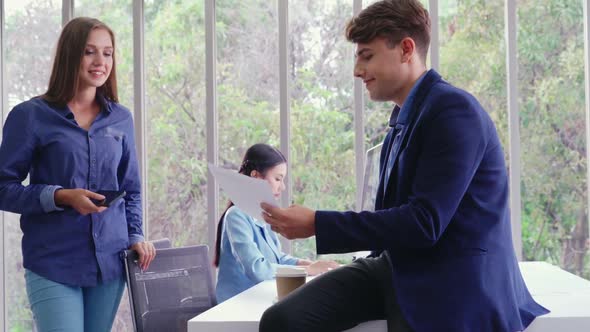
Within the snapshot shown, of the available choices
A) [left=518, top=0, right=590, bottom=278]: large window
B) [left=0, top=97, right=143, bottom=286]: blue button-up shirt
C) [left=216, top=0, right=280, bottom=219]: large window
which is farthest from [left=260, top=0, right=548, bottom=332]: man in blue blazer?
[left=216, top=0, right=280, bottom=219]: large window

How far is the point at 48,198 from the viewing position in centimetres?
229

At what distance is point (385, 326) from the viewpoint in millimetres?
1712

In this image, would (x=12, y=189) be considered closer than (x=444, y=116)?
No

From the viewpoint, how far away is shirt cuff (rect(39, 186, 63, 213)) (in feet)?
7.53

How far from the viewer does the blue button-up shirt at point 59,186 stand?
7.65 ft

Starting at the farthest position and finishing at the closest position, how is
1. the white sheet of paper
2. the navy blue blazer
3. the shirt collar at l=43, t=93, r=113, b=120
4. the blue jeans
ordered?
the shirt collar at l=43, t=93, r=113, b=120
the blue jeans
the white sheet of paper
the navy blue blazer

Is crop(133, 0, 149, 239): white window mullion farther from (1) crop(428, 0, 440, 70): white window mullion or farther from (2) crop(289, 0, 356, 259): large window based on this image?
(1) crop(428, 0, 440, 70): white window mullion

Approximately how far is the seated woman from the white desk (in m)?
0.43

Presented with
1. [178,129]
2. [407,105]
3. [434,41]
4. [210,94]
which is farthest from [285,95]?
[407,105]

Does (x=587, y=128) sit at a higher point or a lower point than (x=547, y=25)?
lower

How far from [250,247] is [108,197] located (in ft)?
2.17

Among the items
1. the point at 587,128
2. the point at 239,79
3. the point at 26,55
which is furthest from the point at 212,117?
the point at 587,128

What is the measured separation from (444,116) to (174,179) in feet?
8.83

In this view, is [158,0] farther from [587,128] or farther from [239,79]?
[587,128]
